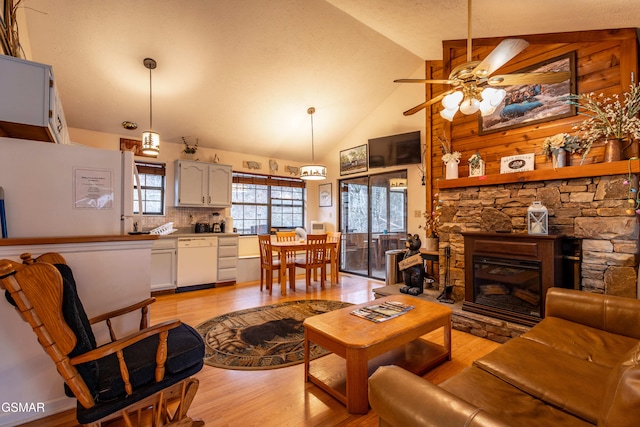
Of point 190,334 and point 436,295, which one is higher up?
point 190,334

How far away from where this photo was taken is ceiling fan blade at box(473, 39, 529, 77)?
1.78 m

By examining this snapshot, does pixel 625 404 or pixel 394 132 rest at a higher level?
pixel 394 132

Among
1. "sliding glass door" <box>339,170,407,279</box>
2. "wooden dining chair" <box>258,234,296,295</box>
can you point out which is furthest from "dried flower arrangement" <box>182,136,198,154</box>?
"sliding glass door" <box>339,170,407,279</box>

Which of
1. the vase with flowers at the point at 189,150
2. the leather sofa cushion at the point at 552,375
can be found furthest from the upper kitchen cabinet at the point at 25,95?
the vase with flowers at the point at 189,150

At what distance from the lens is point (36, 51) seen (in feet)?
10.7

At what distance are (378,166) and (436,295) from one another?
2.54 m

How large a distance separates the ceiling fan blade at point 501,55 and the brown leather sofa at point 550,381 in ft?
5.57

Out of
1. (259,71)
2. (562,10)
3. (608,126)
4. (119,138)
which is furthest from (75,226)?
(608,126)

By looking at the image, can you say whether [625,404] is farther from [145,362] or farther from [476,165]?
[476,165]

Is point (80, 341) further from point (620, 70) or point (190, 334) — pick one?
point (620, 70)

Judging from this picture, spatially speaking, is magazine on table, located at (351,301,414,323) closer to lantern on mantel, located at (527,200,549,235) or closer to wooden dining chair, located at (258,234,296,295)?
lantern on mantel, located at (527,200,549,235)

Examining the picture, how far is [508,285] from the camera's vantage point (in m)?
2.99

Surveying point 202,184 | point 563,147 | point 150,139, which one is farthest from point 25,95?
point 563,147

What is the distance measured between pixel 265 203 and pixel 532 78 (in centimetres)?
511
